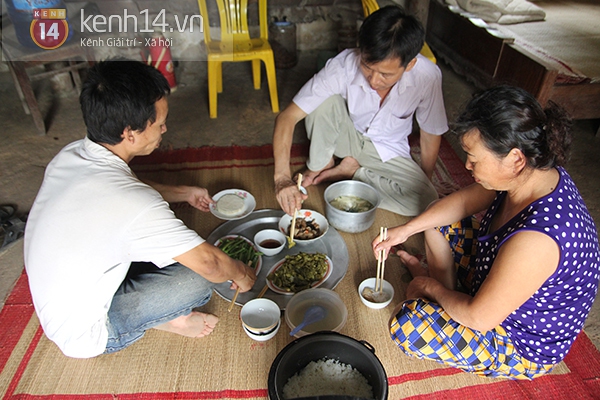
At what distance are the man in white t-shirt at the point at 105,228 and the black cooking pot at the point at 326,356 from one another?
43 cm

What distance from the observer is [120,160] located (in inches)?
59.6

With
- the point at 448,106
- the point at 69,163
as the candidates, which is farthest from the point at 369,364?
the point at 448,106

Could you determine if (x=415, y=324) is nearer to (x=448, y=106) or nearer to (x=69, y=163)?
(x=69, y=163)

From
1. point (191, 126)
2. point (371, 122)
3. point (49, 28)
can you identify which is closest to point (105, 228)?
point (371, 122)

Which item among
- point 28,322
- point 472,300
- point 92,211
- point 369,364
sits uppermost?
point 92,211

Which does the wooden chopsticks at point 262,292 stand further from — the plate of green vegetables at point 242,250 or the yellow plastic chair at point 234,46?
the yellow plastic chair at point 234,46

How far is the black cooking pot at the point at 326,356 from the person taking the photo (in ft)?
4.45

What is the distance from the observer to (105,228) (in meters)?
1.35

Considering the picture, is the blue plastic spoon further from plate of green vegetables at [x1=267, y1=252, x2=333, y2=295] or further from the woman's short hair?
the woman's short hair

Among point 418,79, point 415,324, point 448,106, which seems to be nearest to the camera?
point 415,324

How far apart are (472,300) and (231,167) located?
2063mm

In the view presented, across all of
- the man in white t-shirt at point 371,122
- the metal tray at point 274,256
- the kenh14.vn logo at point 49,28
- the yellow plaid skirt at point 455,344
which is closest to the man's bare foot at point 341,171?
the man in white t-shirt at point 371,122

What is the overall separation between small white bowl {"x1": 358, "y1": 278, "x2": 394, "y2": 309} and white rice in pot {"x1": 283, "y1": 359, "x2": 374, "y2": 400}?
0.49 m

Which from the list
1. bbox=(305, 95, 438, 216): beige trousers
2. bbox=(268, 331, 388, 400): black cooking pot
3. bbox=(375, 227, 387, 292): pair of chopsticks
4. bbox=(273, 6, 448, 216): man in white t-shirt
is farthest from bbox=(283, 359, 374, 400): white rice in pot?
bbox=(305, 95, 438, 216): beige trousers
